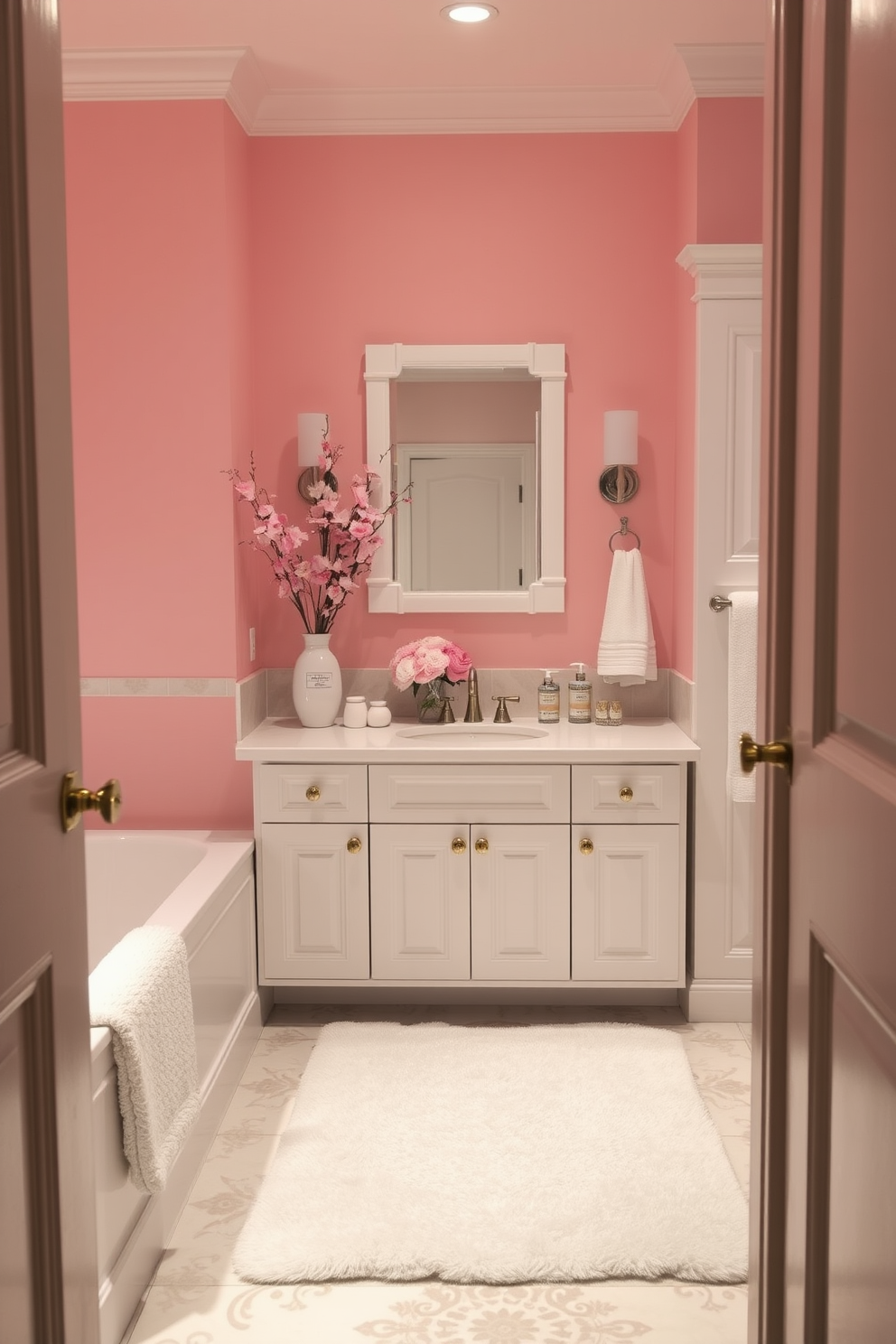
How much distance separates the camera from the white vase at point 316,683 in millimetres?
3645

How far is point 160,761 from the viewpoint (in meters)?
3.59

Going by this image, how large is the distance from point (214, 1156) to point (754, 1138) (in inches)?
64.1

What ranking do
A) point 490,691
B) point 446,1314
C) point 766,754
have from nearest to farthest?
point 766,754, point 446,1314, point 490,691

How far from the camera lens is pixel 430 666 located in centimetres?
362

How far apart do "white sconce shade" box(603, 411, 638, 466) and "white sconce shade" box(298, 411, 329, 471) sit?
2.70 feet

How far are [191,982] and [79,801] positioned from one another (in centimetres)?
150

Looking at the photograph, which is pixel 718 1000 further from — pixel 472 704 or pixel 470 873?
pixel 472 704

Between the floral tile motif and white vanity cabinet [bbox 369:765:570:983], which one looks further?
white vanity cabinet [bbox 369:765:570:983]

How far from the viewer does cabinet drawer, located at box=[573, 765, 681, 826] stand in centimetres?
338

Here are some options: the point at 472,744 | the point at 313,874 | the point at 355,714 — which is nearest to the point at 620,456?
the point at 472,744

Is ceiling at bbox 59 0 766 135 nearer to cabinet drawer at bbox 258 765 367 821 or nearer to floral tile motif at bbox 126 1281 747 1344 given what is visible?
cabinet drawer at bbox 258 765 367 821

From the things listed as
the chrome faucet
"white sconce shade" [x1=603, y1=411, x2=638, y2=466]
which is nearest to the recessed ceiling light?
"white sconce shade" [x1=603, y1=411, x2=638, y2=466]

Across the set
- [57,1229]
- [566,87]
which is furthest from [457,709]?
[57,1229]

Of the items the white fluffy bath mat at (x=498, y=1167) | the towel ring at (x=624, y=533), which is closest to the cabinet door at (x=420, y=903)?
the white fluffy bath mat at (x=498, y=1167)
